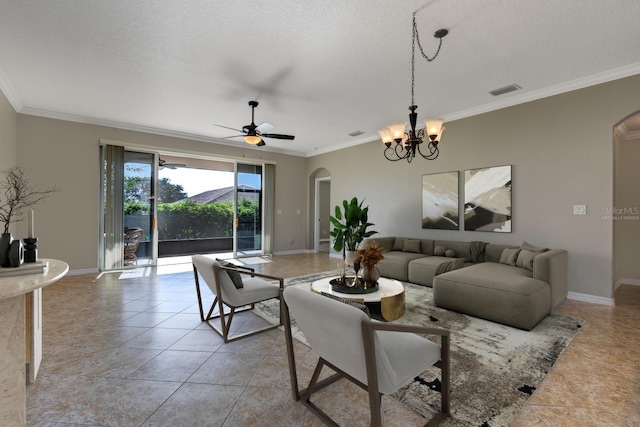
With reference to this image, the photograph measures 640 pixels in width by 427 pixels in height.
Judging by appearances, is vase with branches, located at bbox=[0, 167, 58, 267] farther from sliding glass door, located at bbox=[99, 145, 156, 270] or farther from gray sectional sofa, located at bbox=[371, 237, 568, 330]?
gray sectional sofa, located at bbox=[371, 237, 568, 330]

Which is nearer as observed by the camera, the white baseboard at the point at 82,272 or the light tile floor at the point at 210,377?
the light tile floor at the point at 210,377

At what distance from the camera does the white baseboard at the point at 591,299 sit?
3.53 m

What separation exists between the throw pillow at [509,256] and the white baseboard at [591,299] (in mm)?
875

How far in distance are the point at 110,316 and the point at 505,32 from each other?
5132 mm

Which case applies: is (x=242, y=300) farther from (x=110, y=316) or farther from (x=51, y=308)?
(x=51, y=308)

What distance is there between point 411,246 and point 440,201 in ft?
3.26

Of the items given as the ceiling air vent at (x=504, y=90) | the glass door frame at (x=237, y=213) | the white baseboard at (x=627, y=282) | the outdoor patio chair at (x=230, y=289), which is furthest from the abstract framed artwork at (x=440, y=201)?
the glass door frame at (x=237, y=213)

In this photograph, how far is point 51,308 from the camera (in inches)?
133

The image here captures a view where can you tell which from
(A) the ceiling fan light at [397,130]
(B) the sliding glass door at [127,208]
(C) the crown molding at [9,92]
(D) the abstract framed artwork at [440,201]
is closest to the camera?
(A) the ceiling fan light at [397,130]

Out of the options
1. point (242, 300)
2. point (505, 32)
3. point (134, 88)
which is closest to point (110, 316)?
point (242, 300)

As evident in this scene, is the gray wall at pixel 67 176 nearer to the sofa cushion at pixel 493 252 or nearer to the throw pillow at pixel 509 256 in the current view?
the sofa cushion at pixel 493 252

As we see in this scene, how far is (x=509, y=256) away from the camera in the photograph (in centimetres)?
391

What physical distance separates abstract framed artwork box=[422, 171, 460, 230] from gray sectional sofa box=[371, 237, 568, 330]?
Answer: 0.53 metres

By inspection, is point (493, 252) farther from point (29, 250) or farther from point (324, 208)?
point (324, 208)
